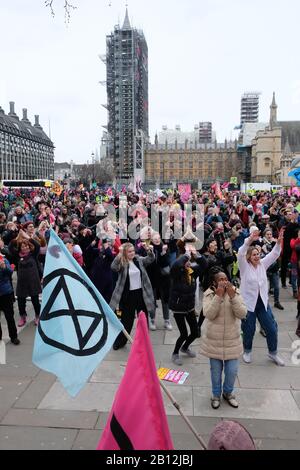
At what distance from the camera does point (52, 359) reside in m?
3.52

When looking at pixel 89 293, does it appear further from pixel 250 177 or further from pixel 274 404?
pixel 250 177

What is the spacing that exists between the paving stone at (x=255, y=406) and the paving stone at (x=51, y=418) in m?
1.13

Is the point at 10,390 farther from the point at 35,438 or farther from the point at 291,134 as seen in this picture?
the point at 291,134

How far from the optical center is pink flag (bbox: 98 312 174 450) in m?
2.00

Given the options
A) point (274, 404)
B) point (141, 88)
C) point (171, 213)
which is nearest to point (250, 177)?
point (141, 88)

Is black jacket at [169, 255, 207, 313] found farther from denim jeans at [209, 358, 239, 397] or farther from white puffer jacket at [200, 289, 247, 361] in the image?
denim jeans at [209, 358, 239, 397]

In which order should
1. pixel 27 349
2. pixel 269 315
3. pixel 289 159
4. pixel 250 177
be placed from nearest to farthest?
pixel 269 315 < pixel 27 349 < pixel 289 159 < pixel 250 177

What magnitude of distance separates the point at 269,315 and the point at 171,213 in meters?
5.81

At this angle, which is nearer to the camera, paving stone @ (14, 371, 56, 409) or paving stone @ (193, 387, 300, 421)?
paving stone @ (193, 387, 300, 421)

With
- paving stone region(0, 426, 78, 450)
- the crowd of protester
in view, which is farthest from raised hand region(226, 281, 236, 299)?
paving stone region(0, 426, 78, 450)

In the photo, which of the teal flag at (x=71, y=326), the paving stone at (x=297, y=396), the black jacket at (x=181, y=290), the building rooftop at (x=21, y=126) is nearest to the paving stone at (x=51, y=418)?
the teal flag at (x=71, y=326)

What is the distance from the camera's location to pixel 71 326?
357 centimetres

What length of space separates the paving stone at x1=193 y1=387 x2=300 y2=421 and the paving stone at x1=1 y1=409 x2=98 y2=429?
1127mm

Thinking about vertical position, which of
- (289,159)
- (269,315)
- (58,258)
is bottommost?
(269,315)
